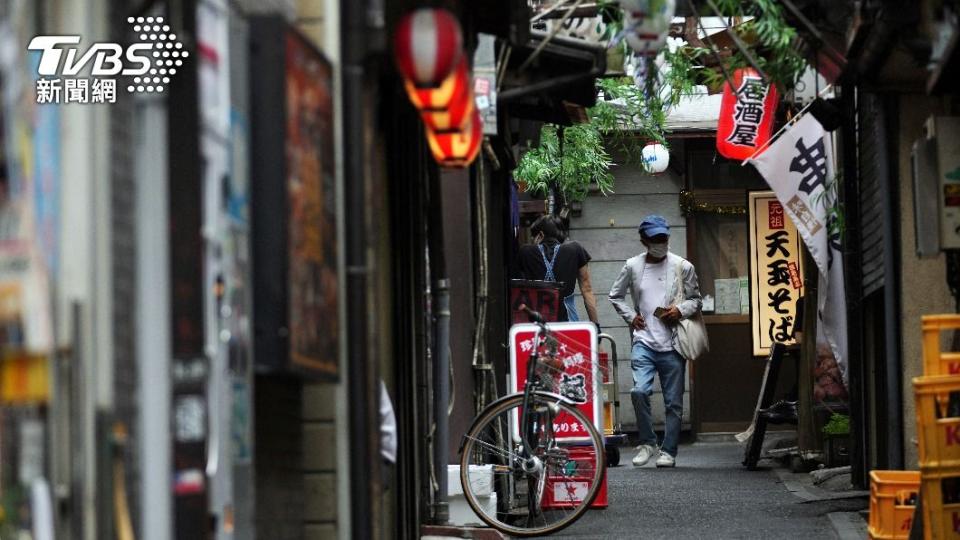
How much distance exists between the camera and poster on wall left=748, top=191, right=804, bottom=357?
17625 millimetres

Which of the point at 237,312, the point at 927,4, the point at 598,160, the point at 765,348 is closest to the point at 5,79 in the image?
the point at 237,312

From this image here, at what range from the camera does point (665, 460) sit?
1656cm

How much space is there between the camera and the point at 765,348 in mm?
17750

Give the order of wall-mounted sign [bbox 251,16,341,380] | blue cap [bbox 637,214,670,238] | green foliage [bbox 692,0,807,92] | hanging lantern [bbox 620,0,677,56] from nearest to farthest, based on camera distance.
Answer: wall-mounted sign [bbox 251,16,341,380]
hanging lantern [bbox 620,0,677,56]
green foliage [bbox 692,0,807,92]
blue cap [bbox 637,214,670,238]

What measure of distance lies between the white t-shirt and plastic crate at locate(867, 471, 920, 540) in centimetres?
705

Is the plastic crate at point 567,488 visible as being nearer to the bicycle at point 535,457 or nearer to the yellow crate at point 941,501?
the bicycle at point 535,457

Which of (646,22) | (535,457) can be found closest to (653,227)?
(535,457)

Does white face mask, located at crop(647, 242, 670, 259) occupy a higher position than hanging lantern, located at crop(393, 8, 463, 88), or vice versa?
hanging lantern, located at crop(393, 8, 463, 88)

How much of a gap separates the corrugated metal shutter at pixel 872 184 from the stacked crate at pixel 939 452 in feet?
12.1

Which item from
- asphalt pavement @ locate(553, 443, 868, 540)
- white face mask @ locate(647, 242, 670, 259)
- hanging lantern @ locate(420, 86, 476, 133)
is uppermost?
hanging lantern @ locate(420, 86, 476, 133)

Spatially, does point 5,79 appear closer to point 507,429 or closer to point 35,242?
point 35,242

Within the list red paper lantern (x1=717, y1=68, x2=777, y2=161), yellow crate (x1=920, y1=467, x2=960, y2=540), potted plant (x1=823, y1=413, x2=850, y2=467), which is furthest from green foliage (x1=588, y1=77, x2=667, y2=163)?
yellow crate (x1=920, y1=467, x2=960, y2=540)

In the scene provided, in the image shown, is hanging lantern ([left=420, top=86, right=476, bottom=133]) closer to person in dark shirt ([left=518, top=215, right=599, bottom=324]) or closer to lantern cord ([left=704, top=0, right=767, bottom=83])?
lantern cord ([left=704, top=0, right=767, bottom=83])

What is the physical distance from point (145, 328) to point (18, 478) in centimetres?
90
